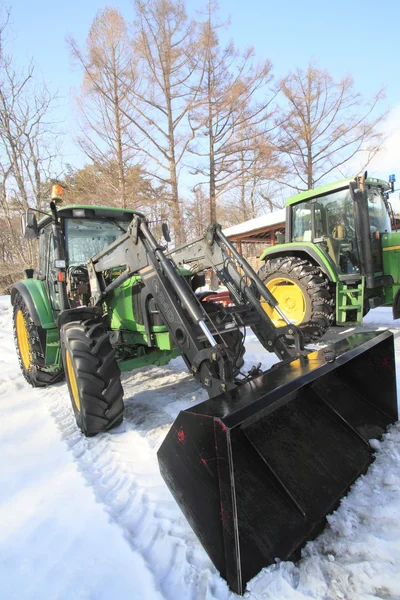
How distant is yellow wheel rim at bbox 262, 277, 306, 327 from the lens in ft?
19.9

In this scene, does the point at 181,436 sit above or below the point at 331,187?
below

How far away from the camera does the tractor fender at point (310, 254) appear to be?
18.5 feet

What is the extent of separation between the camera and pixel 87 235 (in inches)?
164

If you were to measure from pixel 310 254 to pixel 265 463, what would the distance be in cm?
460

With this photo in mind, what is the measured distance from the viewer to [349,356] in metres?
2.38

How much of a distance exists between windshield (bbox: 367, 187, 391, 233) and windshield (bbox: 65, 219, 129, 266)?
4.20 m

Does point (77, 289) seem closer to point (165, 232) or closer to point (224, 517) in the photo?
point (165, 232)

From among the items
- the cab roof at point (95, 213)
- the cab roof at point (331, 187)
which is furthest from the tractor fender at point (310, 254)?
the cab roof at point (95, 213)

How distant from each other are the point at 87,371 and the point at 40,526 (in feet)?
3.74

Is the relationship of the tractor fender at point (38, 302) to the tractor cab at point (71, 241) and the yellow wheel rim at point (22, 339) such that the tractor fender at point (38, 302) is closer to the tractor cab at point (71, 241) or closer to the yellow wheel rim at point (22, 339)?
the tractor cab at point (71, 241)

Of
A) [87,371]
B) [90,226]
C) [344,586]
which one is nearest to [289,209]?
[90,226]

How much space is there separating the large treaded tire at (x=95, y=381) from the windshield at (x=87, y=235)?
1426 mm

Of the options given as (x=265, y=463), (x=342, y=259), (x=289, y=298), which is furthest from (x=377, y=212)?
(x=265, y=463)

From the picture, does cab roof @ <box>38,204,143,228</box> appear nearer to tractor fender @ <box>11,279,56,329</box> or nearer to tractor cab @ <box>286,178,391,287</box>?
tractor fender @ <box>11,279,56,329</box>
